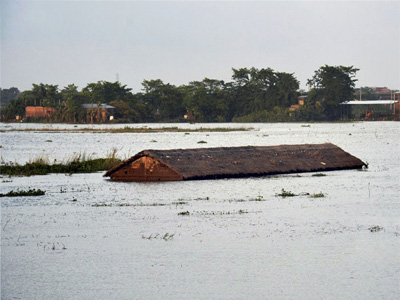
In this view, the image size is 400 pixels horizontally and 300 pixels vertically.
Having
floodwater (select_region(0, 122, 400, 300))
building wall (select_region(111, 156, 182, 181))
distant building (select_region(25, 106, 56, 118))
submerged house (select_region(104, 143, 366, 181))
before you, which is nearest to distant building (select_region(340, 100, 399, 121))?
distant building (select_region(25, 106, 56, 118))

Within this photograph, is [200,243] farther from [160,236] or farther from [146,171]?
[146,171]

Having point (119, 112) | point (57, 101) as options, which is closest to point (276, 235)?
point (119, 112)

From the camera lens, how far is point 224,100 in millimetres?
146375

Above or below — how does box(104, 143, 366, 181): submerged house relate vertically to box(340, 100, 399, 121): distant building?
below

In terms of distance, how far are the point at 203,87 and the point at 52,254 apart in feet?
436

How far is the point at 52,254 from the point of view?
12.7 m

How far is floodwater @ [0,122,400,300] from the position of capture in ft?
34.1

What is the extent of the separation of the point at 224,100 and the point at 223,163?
122 m

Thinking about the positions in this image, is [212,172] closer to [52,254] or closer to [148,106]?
[52,254]

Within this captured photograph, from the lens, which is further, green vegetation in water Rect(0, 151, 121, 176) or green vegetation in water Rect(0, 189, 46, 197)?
green vegetation in water Rect(0, 151, 121, 176)

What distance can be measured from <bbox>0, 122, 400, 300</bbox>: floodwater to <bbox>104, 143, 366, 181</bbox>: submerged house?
1217 millimetres

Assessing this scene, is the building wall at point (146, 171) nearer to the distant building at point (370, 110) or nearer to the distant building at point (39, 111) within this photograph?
the distant building at point (370, 110)

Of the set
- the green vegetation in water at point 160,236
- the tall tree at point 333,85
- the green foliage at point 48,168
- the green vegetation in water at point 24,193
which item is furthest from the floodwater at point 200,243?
the tall tree at point 333,85

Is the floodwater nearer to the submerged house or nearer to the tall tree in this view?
the submerged house
